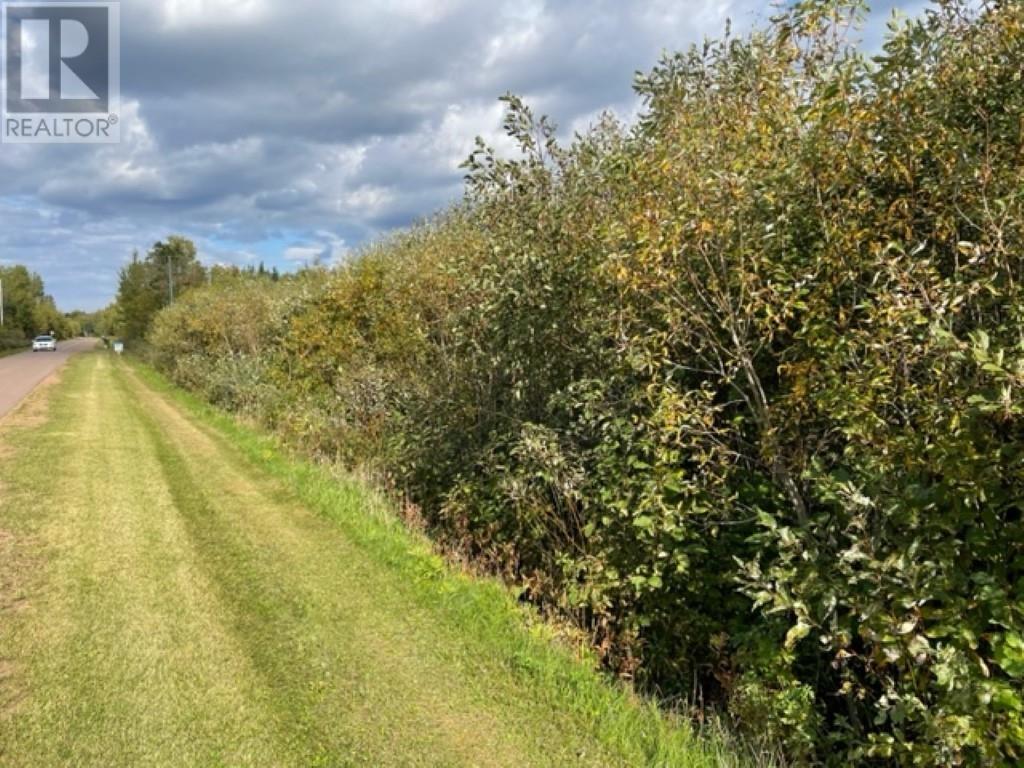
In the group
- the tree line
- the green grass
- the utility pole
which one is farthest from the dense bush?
the tree line

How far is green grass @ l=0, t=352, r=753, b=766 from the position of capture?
337 cm

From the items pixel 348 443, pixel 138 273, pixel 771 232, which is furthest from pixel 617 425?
pixel 138 273

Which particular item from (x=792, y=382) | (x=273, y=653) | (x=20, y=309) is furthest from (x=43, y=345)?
(x=792, y=382)

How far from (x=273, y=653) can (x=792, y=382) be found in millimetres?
3673

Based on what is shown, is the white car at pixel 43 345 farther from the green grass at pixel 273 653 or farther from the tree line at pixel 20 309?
the green grass at pixel 273 653

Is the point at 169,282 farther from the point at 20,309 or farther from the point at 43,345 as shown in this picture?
the point at 20,309

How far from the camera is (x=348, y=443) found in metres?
10.5

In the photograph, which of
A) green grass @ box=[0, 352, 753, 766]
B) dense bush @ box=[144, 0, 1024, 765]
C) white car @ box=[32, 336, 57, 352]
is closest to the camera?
dense bush @ box=[144, 0, 1024, 765]

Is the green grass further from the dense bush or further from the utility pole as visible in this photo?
the utility pole

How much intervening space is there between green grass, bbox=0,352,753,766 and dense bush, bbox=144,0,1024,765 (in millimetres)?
736

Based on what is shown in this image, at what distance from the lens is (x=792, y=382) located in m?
3.61

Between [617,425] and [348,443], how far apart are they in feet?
22.9

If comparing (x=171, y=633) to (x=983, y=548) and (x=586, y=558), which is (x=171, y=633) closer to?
(x=586, y=558)

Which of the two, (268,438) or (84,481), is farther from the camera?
(268,438)
